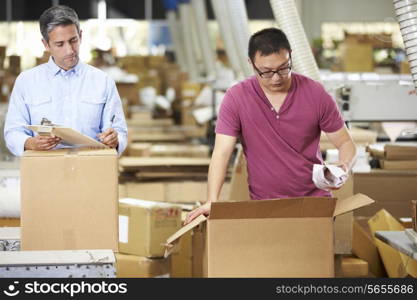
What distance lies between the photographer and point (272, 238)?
3338 mm

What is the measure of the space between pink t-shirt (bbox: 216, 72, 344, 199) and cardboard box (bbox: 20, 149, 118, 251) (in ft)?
1.77

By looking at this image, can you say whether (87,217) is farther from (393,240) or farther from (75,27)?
(393,240)

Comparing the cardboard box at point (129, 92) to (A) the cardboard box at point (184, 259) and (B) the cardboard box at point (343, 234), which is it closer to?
(A) the cardboard box at point (184, 259)

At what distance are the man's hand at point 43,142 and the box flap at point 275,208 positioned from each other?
0.74 metres

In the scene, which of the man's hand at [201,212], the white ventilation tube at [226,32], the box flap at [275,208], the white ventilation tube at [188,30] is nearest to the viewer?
the box flap at [275,208]

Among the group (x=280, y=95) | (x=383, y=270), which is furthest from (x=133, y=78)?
(x=280, y=95)

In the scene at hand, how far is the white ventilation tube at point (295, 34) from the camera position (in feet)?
18.4

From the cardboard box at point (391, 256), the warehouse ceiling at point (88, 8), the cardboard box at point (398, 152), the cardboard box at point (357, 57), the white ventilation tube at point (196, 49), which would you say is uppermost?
the warehouse ceiling at point (88, 8)

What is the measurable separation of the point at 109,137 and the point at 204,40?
10.1m

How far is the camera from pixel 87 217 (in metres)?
3.49

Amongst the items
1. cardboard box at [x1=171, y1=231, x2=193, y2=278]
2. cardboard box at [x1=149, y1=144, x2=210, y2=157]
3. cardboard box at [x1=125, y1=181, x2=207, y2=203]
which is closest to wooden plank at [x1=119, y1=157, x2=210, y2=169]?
cardboard box at [x1=125, y1=181, x2=207, y2=203]

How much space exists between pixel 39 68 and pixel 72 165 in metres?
0.57

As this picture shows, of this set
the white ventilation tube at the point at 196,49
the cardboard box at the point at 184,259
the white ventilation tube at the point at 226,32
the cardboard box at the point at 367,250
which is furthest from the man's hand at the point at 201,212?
the white ventilation tube at the point at 196,49

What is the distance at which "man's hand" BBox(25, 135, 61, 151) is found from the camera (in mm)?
3586
